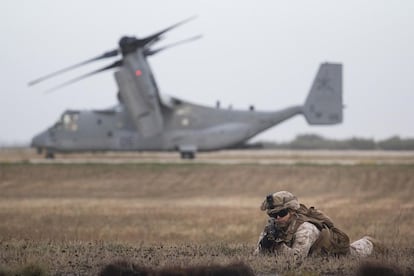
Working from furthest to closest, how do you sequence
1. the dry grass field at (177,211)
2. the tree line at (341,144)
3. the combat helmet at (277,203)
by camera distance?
the tree line at (341,144)
the dry grass field at (177,211)
the combat helmet at (277,203)

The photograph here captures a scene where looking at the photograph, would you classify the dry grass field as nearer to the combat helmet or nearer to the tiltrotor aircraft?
the combat helmet

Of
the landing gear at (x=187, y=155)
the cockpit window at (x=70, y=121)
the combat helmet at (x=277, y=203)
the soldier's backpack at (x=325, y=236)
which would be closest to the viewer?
the combat helmet at (x=277, y=203)

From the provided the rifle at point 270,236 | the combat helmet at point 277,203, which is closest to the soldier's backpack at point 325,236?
the combat helmet at point 277,203

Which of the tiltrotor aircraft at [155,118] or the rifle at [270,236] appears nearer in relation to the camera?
the rifle at [270,236]

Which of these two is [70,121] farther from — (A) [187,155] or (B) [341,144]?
(B) [341,144]

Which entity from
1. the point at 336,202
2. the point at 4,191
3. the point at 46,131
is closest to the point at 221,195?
the point at 336,202

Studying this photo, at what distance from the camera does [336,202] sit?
30141 millimetres

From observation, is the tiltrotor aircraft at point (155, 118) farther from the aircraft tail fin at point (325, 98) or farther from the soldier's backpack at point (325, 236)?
the soldier's backpack at point (325, 236)

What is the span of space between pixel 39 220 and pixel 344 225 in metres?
7.75

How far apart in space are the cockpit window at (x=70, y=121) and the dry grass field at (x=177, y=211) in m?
8.07

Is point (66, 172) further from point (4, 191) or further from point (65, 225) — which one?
point (65, 225)

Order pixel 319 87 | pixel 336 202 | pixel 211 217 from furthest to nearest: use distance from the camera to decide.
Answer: pixel 319 87 → pixel 336 202 → pixel 211 217

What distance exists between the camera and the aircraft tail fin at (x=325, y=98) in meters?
49.5

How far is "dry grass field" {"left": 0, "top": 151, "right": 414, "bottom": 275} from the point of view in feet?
37.1
